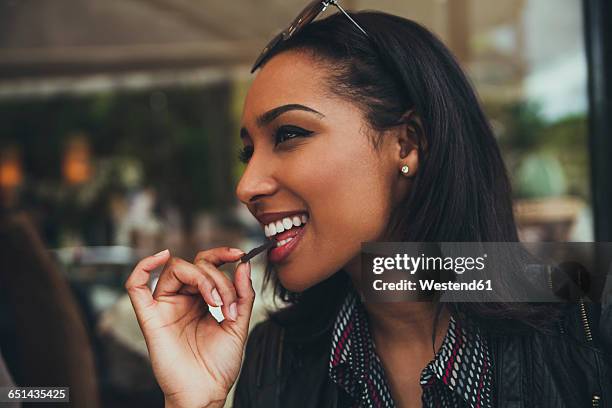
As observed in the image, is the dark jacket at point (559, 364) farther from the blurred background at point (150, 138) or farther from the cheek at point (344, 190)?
the blurred background at point (150, 138)

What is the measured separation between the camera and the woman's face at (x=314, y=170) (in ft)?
3.27

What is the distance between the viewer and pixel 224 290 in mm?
1029

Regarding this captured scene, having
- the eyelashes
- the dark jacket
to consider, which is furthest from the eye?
the dark jacket

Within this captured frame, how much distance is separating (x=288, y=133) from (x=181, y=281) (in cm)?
31

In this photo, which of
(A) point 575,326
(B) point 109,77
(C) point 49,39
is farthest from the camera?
(B) point 109,77

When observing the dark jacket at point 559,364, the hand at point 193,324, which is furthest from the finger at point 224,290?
the dark jacket at point 559,364

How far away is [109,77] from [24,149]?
2.16 meters

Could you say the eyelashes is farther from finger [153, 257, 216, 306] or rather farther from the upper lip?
finger [153, 257, 216, 306]

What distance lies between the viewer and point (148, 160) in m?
6.81

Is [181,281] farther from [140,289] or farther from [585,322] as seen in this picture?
[585,322]

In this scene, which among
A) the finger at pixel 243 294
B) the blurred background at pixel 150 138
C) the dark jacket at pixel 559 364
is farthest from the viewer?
the blurred background at pixel 150 138

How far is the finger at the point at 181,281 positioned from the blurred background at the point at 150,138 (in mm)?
213

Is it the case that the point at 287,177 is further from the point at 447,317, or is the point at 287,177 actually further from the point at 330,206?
the point at 447,317

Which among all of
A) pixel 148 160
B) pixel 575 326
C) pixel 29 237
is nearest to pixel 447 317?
pixel 575 326
